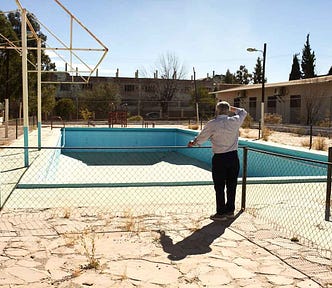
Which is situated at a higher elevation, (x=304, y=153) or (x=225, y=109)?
(x=225, y=109)

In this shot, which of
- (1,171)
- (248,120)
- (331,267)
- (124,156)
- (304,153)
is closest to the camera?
(331,267)

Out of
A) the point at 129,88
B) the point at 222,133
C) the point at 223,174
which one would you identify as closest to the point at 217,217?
the point at 223,174

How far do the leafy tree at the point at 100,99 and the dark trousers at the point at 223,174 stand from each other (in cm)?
3294

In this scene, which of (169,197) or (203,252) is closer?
(203,252)

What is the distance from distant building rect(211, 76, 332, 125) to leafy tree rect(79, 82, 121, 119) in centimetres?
1277

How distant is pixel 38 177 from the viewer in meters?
8.34

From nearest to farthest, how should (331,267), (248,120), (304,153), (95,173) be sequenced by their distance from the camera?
(331,267), (304,153), (95,173), (248,120)

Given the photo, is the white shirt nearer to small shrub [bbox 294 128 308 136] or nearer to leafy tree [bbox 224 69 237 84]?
small shrub [bbox 294 128 308 136]

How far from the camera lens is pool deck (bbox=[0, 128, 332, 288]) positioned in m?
3.60

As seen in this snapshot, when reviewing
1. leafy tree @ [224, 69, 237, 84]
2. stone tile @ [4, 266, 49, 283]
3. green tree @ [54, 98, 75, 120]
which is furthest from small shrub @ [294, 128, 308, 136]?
leafy tree @ [224, 69, 237, 84]

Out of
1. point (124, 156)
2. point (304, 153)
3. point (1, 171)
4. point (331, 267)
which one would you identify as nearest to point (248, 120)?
point (124, 156)

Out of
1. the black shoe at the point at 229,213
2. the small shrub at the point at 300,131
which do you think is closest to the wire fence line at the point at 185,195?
the black shoe at the point at 229,213

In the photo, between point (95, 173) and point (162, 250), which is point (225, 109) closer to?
point (162, 250)

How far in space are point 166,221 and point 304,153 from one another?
23.6 feet
